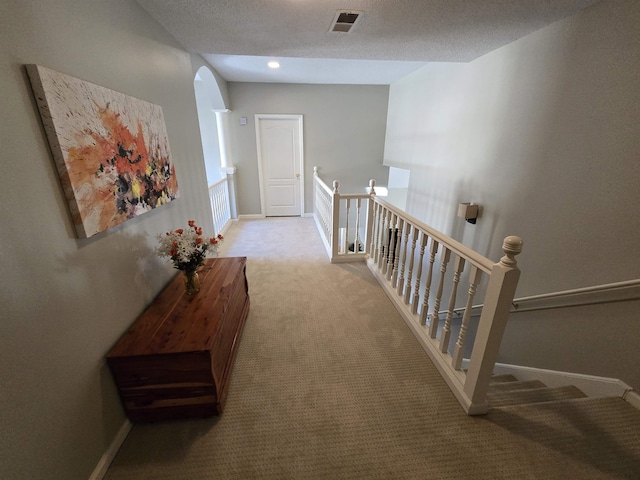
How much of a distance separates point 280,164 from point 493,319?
459 centimetres

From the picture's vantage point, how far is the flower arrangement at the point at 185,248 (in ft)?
5.24

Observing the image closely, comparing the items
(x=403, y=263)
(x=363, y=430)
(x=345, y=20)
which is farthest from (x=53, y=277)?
(x=345, y=20)

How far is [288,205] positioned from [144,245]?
388 centimetres

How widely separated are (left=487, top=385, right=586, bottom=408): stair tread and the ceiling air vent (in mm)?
2592

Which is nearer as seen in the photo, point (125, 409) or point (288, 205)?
point (125, 409)

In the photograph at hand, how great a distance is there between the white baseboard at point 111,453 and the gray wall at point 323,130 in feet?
14.1

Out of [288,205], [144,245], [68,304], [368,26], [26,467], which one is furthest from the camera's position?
[288,205]

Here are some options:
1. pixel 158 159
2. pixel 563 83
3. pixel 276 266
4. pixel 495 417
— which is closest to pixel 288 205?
pixel 276 266

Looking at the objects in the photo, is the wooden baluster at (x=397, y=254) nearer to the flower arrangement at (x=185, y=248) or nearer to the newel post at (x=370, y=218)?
the newel post at (x=370, y=218)

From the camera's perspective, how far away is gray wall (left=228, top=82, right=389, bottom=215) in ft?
15.3

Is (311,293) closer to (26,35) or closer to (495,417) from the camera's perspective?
(495,417)

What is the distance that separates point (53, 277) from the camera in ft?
Answer: 3.17

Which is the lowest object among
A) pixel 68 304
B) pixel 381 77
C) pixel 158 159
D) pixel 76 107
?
pixel 68 304

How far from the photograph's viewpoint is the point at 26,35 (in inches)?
35.9
